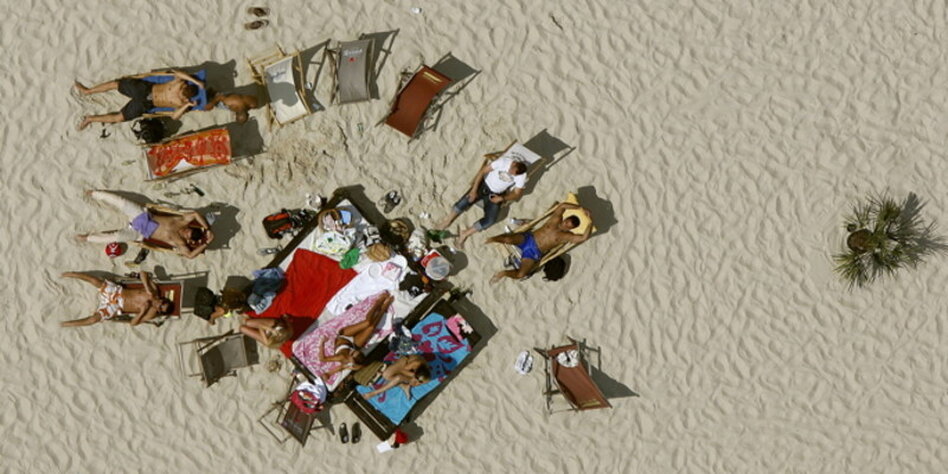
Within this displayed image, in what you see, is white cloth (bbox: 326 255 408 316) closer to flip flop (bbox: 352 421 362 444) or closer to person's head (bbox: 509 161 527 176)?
flip flop (bbox: 352 421 362 444)

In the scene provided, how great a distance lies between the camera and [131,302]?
319 inches

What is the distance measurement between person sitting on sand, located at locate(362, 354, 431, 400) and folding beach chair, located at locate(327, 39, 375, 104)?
10.3ft

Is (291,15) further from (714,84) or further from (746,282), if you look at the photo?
(746,282)

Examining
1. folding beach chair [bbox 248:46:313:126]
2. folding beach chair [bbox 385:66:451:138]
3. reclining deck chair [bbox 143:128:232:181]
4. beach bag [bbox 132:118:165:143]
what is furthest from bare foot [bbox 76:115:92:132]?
folding beach chair [bbox 385:66:451:138]

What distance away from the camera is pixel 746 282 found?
28.2 feet

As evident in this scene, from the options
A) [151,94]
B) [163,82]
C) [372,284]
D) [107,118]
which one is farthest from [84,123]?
[372,284]

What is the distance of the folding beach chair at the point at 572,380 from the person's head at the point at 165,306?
14.9ft

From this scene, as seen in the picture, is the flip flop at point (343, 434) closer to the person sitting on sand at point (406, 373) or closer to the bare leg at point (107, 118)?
the person sitting on sand at point (406, 373)

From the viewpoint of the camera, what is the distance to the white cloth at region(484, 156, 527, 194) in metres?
7.87

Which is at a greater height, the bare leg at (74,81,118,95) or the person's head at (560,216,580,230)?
the person's head at (560,216,580,230)

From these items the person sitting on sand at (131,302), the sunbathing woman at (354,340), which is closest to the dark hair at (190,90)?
the person sitting on sand at (131,302)

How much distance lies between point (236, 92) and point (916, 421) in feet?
31.1

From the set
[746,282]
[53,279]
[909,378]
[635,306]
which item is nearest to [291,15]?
[53,279]

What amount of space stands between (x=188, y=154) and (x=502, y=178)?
12.2 feet
